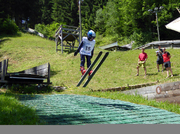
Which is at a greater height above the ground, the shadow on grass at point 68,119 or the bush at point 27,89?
the bush at point 27,89

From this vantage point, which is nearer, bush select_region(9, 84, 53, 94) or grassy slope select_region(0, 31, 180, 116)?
bush select_region(9, 84, 53, 94)

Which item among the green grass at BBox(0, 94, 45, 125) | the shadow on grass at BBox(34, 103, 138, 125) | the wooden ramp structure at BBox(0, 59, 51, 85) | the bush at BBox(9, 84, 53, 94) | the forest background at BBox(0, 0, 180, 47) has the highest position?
the forest background at BBox(0, 0, 180, 47)

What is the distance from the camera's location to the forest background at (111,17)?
142ft

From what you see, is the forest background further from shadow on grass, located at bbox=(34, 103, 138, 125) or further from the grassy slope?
shadow on grass, located at bbox=(34, 103, 138, 125)

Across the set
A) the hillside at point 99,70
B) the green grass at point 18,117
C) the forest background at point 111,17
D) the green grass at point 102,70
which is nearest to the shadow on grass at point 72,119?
the green grass at point 18,117

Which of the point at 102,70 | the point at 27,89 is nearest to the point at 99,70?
the point at 102,70

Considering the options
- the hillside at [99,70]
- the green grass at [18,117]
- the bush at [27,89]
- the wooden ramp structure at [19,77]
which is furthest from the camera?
the hillside at [99,70]

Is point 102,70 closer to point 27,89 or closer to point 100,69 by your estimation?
point 100,69

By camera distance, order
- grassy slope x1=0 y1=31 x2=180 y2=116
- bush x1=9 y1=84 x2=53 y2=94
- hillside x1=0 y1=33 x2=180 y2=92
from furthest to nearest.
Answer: hillside x1=0 y1=33 x2=180 y2=92 → grassy slope x1=0 y1=31 x2=180 y2=116 → bush x1=9 y1=84 x2=53 y2=94

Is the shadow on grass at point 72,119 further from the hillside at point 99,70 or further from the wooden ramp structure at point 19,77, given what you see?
the hillside at point 99,70

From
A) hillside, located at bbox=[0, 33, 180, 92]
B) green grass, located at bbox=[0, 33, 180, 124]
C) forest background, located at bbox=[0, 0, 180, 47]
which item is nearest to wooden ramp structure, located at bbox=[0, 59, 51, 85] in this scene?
green grass, located at bbox=[0, 33, 180, 124]

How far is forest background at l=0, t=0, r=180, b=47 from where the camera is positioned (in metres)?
43.2

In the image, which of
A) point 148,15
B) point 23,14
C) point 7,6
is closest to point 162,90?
point 148,15

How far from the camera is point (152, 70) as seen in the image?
15.3 metres
